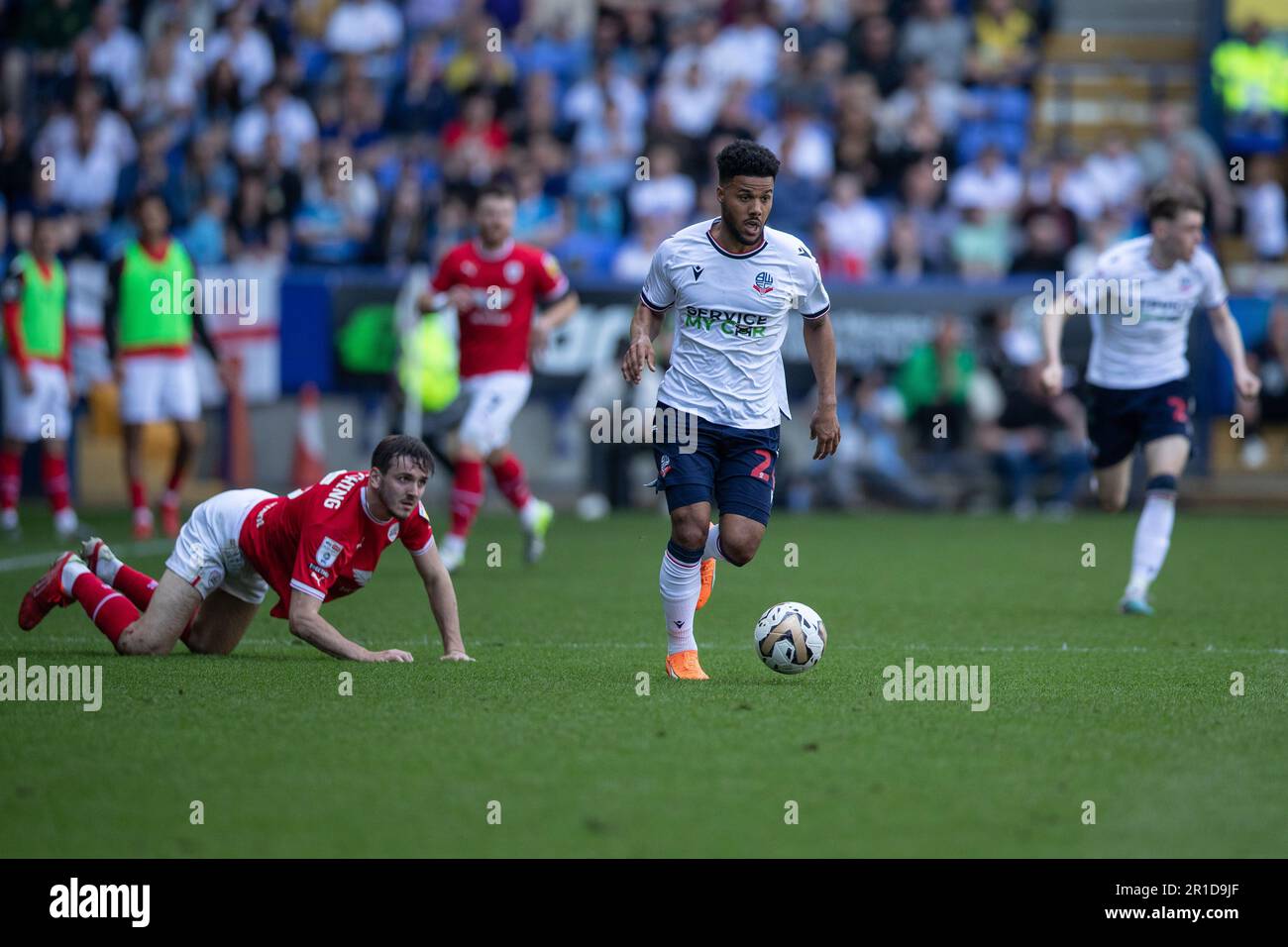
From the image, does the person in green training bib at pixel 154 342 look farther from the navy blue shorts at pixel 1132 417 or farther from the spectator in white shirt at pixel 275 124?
the navy blue shorts at pixel 1132 417

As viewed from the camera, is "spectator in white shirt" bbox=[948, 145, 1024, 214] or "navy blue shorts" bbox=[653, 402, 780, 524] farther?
"spectator in white shirt" bbox=[948, 145, 1024, 214]

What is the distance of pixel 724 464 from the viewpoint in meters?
7.44

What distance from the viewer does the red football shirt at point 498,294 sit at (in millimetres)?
12078

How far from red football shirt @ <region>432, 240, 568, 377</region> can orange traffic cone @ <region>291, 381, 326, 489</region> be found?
6812mm

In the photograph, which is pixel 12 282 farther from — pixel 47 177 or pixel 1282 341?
pixel 1282 341

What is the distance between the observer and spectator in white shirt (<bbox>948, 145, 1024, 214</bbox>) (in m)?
20.0

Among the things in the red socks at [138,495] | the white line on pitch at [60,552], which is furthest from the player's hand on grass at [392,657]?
the red socks at [138,495]

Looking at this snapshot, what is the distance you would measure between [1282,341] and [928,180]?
13.5 feet

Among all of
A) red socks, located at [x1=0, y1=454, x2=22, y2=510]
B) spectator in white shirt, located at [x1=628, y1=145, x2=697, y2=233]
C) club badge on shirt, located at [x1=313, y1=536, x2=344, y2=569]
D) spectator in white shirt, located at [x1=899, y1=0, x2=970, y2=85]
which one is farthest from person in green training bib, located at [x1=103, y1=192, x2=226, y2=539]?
spectator in white shirt, located at [x1=899, y1=0, x2=970, y2=85]

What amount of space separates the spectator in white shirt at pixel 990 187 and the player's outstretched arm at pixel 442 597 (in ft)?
44.1

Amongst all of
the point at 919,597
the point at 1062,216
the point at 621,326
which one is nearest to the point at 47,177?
the point at 621,326

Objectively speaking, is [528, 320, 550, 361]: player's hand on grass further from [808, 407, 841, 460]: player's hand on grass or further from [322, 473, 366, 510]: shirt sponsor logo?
[808, 407, 841, 460]: player's hand on grass

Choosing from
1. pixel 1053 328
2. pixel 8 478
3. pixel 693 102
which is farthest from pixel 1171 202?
pixel 693 102

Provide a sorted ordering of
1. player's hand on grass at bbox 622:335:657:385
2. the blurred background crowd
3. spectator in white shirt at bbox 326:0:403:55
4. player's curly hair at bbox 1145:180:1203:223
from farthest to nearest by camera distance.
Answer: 1. spectator in white shirt at bbox 326:0:403:55
2. the blurred background crowd
3. player's curly hair at bbox 1145:180:1203:223
4. player's hand on grass at bbox 622:335:657:385
